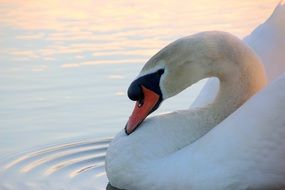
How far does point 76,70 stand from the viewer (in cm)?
938

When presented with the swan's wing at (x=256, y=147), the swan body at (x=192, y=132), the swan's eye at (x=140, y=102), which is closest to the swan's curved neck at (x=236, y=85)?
the swan body at (x=192, y=132)

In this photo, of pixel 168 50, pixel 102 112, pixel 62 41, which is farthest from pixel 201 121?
pixel 62 41

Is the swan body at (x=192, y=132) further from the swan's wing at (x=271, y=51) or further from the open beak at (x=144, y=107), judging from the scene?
the swan's wing at (x=271, y=51)

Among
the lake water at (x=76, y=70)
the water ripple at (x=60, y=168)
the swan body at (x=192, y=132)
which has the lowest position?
the lake water at (x=76, y=70)

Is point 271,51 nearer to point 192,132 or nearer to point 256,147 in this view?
point 192,132

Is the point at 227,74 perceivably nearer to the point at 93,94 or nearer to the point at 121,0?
the point at 93,94

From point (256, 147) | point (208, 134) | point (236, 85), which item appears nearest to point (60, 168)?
point (208, 134)

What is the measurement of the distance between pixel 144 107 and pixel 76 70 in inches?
121

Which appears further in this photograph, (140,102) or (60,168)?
(60,168)

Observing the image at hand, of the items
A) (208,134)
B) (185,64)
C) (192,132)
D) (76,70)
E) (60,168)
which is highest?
(185,64)

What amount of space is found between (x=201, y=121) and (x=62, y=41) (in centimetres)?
456

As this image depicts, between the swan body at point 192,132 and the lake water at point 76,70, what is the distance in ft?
1.17

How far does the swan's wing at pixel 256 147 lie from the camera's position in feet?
19.1

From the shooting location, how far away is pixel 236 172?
580 cm
